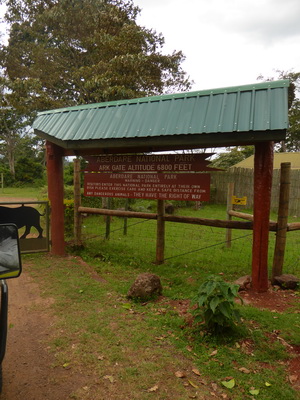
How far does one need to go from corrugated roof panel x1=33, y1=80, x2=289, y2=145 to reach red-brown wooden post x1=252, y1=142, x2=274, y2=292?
553 mm

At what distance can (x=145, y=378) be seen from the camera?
2777 millimetres

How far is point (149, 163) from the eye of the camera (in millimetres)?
5957

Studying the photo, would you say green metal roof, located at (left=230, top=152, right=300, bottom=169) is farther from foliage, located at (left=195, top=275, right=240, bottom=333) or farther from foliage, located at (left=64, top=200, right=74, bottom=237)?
foliage, located at (left=195, top=275, right=240, bottom=333)

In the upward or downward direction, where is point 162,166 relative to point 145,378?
upward

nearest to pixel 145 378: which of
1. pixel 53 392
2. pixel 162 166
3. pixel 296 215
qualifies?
pixel 53 392

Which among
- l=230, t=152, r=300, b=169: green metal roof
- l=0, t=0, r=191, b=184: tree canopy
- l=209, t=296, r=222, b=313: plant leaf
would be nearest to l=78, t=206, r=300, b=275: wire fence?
l=209, t=296, r=222, b=313: plant leaf

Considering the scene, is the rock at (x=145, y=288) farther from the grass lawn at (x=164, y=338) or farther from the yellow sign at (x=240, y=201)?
the yellow sign at (x=240, y=201)

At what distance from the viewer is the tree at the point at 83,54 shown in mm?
12727

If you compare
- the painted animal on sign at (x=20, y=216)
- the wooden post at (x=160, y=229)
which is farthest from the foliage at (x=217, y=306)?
the painted animal on sign at (x=20, y=216)

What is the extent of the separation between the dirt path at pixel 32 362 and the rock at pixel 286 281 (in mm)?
3747

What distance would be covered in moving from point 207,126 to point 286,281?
298 centimetres

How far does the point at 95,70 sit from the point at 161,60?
3183 mm

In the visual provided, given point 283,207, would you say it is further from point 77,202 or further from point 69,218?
point 69,218

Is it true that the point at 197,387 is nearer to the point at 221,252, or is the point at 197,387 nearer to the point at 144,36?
the point at 221,252
